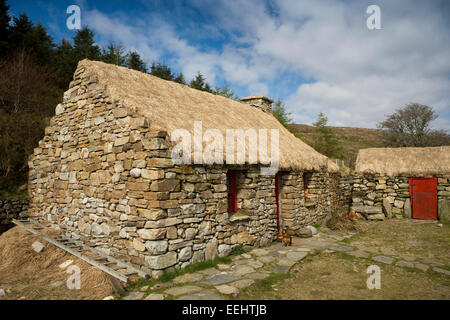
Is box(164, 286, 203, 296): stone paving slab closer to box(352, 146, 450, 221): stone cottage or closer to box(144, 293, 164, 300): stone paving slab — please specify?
box(144, 293, 164, 300): stone paving slab

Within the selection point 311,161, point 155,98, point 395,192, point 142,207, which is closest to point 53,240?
point 142,207

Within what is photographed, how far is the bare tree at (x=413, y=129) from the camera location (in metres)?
22.5

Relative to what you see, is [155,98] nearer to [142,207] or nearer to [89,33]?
[142,207]

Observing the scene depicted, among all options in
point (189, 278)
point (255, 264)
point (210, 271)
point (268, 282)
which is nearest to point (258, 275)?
point (268, 282)

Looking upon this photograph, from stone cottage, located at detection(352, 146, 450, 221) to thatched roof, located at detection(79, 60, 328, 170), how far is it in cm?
285

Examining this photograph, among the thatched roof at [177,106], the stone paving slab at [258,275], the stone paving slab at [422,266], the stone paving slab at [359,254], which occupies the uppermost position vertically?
the thatched roof at [177,106]

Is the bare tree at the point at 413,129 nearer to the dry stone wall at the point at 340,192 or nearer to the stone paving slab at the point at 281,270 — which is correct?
the dry stone wall at the point at 340,192

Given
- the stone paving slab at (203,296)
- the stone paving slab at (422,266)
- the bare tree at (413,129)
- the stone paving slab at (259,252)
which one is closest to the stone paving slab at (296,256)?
the stone paving slab at (259,252)

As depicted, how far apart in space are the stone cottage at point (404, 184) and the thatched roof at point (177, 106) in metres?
2.85

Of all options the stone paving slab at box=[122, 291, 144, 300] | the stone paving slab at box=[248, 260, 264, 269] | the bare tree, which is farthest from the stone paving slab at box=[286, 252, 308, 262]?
the bare tree

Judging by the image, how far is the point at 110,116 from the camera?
19.0 ft

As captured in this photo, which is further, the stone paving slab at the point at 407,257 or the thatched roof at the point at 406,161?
the thatched roof at the point at 406,161

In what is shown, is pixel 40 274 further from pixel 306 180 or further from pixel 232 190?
pixel 306 180

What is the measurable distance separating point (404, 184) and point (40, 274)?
12.9 m
